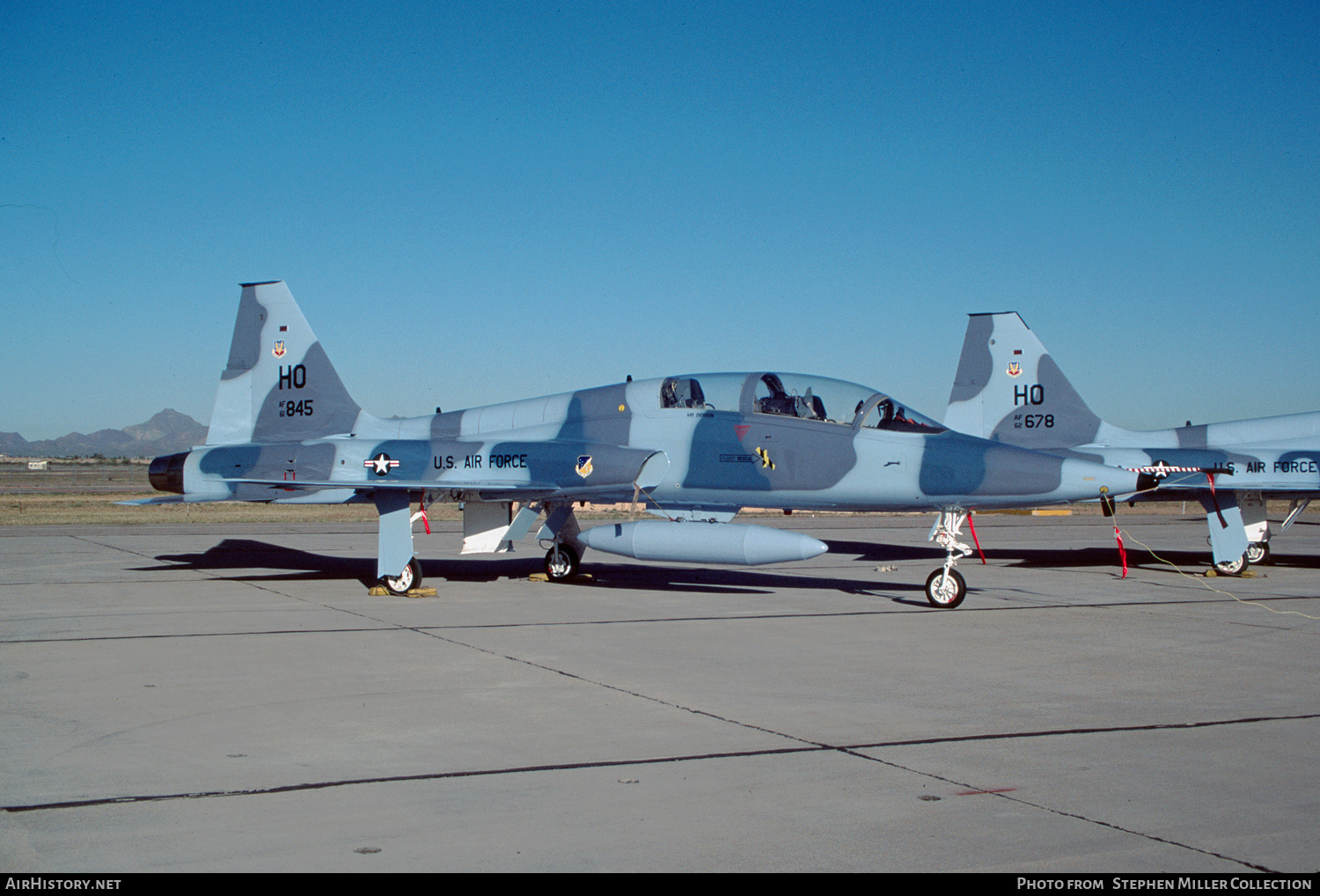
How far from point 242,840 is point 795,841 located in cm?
222

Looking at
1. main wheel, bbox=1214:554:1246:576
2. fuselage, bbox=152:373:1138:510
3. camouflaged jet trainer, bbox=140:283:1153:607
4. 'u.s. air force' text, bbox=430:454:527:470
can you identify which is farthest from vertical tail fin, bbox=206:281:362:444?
main wheel, bbox=1214:554:1246:576

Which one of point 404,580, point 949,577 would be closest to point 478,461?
point 404,580

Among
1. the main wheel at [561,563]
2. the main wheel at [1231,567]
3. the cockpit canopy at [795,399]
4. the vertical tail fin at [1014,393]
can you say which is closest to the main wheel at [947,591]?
the cockpit canopy at [795,399]

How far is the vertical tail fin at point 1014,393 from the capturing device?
65.8ft

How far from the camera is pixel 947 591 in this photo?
1238cm

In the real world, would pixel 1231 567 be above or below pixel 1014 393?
below

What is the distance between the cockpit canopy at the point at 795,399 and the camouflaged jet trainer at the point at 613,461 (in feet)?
0.07

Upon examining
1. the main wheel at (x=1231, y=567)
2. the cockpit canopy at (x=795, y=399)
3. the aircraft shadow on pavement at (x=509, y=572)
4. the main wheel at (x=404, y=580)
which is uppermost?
the cockpit canopy at (x=795, y=399)

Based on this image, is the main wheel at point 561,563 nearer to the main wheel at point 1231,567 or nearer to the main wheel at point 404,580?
the main wheel at point 404,580

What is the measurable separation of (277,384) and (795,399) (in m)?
7.85

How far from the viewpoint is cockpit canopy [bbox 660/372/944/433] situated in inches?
494

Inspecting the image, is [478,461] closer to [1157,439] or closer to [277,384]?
[277,384]

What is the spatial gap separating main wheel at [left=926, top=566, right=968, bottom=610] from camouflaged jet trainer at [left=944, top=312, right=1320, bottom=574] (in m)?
5.86
